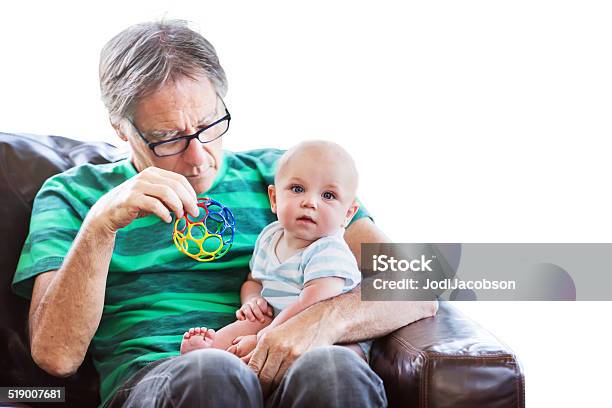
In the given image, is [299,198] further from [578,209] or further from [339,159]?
[578,209]

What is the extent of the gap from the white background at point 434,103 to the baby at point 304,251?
2.19 feet

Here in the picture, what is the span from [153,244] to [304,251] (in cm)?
37

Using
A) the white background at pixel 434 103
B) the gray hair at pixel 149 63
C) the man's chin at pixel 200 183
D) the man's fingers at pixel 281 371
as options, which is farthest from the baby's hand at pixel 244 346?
the white background at pixel 434 103

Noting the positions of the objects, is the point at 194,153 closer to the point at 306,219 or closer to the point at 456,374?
the point at 306,219

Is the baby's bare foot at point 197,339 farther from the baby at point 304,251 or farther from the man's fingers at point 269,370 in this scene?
the man's fingers at point 269,370

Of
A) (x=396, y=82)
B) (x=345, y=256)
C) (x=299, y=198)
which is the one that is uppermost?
(x=396, y=82)

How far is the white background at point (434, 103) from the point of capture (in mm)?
2391

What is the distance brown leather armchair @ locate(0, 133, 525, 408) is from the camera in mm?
1556

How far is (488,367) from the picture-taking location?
61.6 inches

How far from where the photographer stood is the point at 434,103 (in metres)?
2.48

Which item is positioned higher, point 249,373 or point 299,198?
point 299,198

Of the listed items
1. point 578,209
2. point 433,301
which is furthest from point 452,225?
point 433,301

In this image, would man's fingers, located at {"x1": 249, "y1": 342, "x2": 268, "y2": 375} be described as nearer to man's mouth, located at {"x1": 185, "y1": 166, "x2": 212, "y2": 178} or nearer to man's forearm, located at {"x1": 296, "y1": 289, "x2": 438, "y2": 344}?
man's forearm, located at {"x1": 296, "y1": 289, "x2": 438, "y2": 344}

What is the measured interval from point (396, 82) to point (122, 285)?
1.05 m
